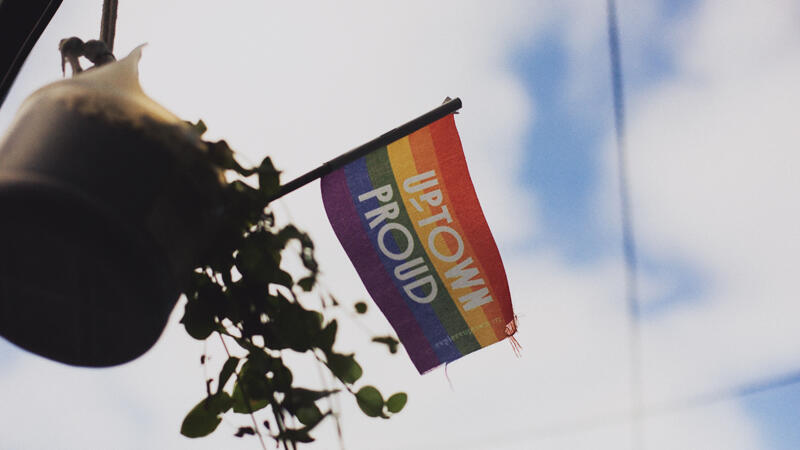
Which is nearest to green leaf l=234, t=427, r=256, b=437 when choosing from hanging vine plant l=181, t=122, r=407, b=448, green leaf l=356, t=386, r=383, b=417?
hanging vine plant l=181, t=122, r=407, b=448

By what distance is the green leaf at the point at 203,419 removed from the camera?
2.62ft

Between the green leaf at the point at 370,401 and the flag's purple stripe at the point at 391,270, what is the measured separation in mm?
968

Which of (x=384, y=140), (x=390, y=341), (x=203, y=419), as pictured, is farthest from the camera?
(x=384, y=140)

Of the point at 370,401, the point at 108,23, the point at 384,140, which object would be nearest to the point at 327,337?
the point at 370,401

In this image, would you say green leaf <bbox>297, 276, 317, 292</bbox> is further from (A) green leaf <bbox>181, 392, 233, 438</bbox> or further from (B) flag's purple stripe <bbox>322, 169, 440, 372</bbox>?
(B) flag's purple stripe <bbox>322, 169, 440, 372</bbox>

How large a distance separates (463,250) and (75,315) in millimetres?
1357

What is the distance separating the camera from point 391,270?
5.88 feet

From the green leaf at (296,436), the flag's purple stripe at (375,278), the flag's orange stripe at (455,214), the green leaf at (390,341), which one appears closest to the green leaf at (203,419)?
the green leaf at (296,436)

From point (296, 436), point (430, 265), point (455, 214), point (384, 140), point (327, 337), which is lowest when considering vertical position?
point (296, 436)

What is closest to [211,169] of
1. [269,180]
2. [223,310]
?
[269,180]

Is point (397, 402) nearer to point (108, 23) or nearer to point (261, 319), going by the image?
point (261, 319)

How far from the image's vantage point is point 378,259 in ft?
5.84

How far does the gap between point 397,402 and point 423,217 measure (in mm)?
1007

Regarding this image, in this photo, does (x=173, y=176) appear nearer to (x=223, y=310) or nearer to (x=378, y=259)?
(x=223, y=310)
